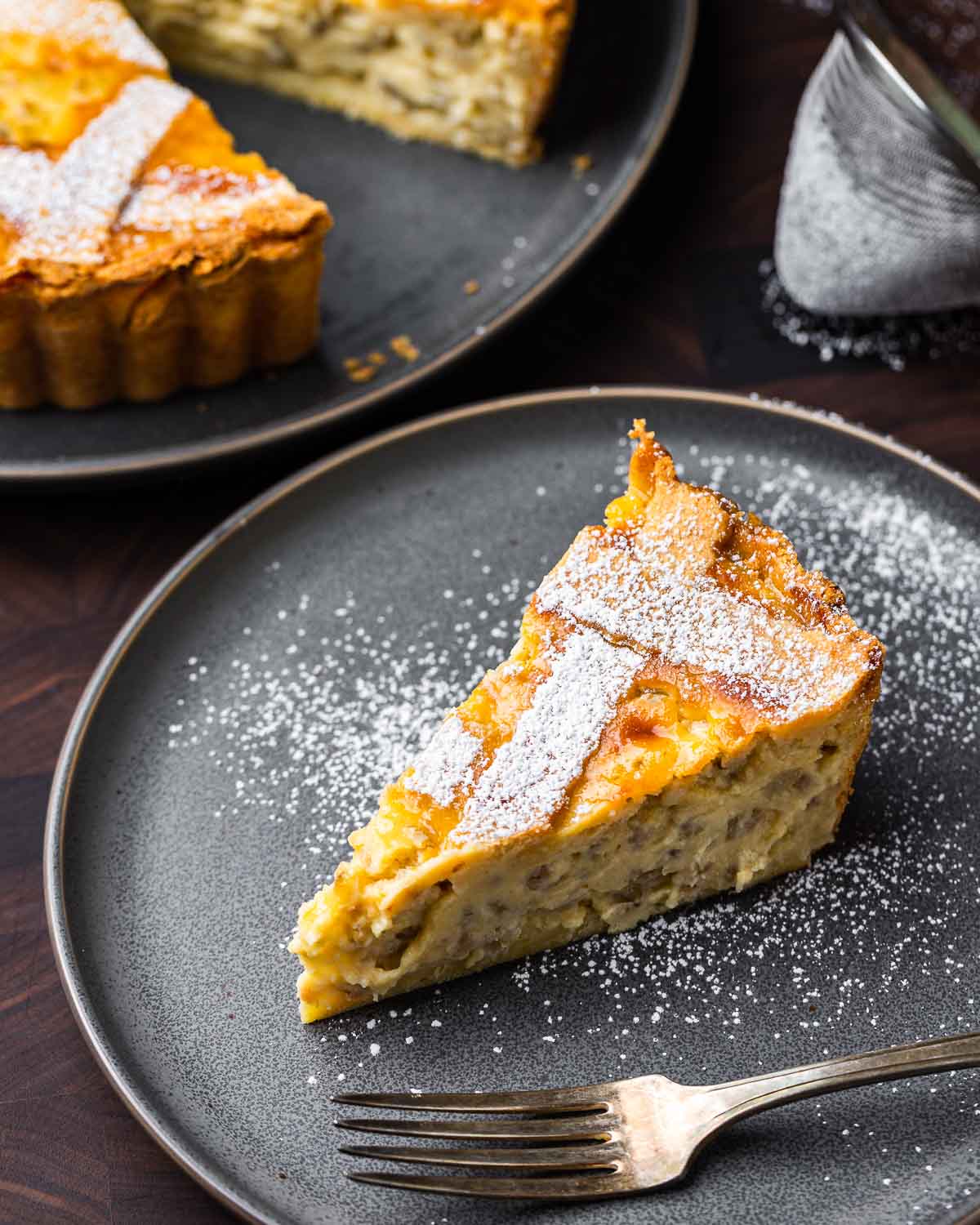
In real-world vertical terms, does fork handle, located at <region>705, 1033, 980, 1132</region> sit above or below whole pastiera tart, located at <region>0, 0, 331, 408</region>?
below

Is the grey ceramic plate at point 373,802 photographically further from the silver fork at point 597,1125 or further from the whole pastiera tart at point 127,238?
the whole pastiera tart at point 127,238

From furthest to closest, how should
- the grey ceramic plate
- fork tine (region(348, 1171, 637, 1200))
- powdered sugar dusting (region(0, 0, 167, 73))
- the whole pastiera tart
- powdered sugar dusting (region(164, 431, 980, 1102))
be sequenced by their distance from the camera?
powdered sugar dusting (region(0, 0, 167, 73)) → the whole pastiera tart → powdered sugar dusting (region(164, 431, 980, 1102)) → the grey ceramic plate → fork tine (region(348, 1171, 637, 1200))

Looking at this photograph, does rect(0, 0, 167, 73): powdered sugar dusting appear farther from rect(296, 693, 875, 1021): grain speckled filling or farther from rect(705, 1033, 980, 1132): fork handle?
rect(705, 1033, 980, 1132): fork handle

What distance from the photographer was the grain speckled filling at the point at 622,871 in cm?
205

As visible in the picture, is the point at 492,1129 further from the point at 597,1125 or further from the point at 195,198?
the point at 195,198

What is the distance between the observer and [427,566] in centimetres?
257

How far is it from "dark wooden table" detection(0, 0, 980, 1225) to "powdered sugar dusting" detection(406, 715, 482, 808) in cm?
61

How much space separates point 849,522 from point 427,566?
0.71 meters

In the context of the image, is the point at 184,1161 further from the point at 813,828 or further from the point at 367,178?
the point at 367,178

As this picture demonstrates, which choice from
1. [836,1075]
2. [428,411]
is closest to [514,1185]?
[836,1075]

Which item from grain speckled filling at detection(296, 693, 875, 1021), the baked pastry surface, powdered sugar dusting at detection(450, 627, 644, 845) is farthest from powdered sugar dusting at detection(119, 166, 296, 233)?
grain speckled filling at detection(296, 693, 875, 1021)

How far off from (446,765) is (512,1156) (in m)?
0.51

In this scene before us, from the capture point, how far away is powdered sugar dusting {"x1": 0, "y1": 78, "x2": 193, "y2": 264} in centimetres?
264

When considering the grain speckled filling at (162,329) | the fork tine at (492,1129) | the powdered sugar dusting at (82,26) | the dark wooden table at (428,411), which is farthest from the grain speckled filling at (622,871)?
the powdered sugar dusting at (82,26)
